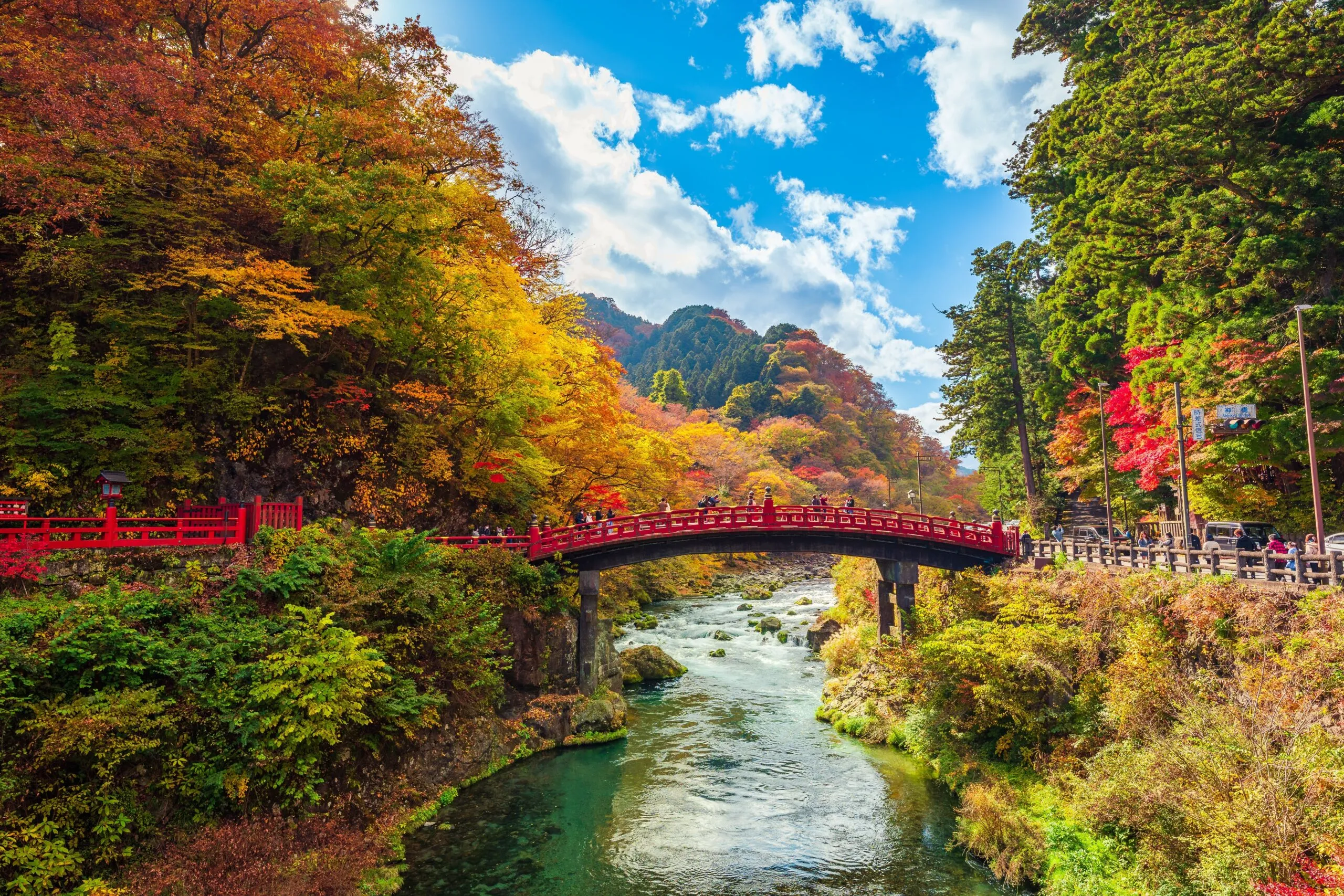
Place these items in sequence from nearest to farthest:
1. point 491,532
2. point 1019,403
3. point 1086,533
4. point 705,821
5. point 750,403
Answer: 1. point 705,821
2. point 491,532
3. point 1086,533
4. point 1019,403
5. point 750,403

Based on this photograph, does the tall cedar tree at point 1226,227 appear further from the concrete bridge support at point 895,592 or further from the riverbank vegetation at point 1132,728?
the concrete bridge support at point 895,592

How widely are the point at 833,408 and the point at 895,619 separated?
6123 cm

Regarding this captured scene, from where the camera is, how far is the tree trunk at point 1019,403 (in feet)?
123

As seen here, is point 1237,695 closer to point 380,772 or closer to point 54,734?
point 380,772

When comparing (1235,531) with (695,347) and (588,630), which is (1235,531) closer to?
(588,630)

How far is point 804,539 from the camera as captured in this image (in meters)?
25.9

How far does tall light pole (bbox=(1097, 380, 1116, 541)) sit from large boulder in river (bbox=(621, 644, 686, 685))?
18438 mm

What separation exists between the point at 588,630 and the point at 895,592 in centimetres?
1320

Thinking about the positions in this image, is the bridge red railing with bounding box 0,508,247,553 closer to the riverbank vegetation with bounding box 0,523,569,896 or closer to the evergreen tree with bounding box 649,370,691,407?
the riverbank vegetation with bounding box 0,523,569,896

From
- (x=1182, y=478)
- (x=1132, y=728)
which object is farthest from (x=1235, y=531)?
(x=1132, y=728)

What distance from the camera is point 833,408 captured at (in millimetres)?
86250

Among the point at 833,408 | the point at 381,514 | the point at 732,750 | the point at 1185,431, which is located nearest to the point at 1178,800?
the point at 732,750

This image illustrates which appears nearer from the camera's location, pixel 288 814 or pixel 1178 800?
pixel 1178 800

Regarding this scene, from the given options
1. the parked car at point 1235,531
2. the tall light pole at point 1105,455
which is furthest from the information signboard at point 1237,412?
the tall light pole at point 1105,455
